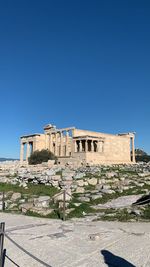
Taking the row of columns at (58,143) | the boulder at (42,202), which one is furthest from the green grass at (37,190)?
the row of columns at (58,143)

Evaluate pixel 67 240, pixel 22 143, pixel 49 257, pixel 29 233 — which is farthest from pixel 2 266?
pixel 22 143

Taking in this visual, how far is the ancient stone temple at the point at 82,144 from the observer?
71.0m

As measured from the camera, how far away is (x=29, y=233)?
9898 millimetres

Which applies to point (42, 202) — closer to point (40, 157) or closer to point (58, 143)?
point (40, 157)

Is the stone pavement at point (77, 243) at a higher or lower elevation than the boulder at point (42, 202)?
lower

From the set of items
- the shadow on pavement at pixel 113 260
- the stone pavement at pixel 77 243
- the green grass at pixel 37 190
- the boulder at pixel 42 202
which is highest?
the green grass at pixel 37 190

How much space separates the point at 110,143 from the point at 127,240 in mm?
71028

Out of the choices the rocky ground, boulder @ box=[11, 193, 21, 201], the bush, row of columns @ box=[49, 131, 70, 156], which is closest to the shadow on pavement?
the rocky ground

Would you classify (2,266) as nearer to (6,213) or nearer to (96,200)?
(6,213)

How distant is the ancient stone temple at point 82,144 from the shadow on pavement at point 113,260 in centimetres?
5940

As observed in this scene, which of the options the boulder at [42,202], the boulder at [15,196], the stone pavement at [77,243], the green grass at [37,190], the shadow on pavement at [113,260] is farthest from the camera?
the green grass at [37,190]

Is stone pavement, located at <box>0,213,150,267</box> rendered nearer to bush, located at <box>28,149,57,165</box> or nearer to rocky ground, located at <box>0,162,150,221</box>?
rocky ground, located at <box>0,162,150,221</box>

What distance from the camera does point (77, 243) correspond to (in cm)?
846

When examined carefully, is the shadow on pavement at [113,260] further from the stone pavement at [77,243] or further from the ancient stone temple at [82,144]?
the ancient stone temple at [82,144]
